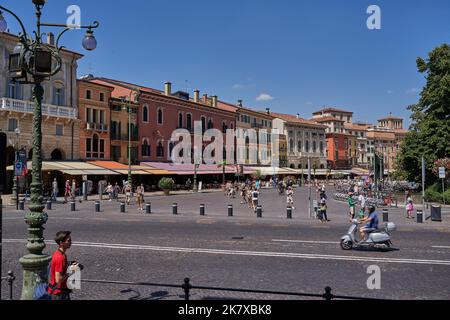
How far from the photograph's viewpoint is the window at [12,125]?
99.6 ft

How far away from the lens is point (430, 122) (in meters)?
34.0

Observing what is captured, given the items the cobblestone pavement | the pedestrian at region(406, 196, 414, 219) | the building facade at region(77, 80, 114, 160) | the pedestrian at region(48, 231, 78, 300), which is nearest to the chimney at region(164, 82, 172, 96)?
the building facade at region(77, 80, 114, 160)

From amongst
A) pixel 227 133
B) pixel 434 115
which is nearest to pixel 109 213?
pixel 434 115

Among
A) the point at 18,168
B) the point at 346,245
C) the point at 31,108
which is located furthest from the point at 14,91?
the point at 346,245

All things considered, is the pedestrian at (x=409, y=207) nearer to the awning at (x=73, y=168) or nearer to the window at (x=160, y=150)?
the awning at (x=73, y=168)

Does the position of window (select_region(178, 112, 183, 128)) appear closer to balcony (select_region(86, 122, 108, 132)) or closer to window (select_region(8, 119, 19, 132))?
balcony (select_region(86, 122, 108, 132))

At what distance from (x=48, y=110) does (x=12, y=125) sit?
11.4 ft

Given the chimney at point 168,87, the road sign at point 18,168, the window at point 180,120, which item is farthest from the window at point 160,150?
the road sign at point 18,168

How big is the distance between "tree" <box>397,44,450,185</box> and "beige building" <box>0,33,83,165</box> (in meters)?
30.0

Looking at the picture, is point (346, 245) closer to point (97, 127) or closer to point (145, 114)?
point (97, 127)

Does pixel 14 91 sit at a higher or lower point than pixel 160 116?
lower

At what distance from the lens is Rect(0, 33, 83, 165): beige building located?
3005cm

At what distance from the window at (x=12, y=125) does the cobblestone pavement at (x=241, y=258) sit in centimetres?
1538

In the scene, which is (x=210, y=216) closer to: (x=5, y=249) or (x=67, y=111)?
(x=5, y=249)
